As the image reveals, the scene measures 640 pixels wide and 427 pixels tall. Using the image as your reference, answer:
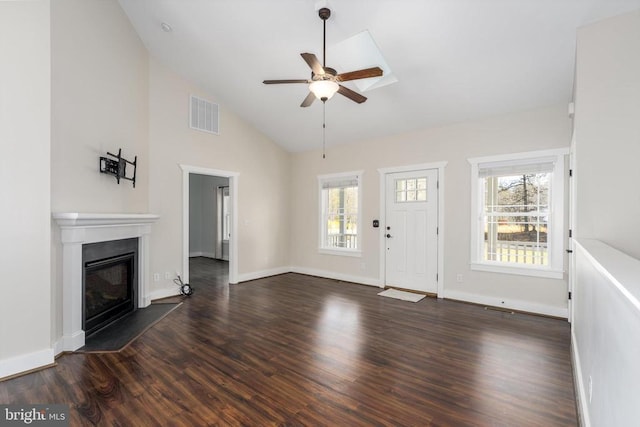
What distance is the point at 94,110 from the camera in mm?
3355

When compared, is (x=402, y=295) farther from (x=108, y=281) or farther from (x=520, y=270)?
(x=108, y=281)

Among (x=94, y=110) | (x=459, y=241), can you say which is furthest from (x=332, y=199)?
(x=94, y=110)

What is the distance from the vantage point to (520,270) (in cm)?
410

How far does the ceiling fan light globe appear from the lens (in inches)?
109

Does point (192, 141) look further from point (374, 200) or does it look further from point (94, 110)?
point (374, 200)

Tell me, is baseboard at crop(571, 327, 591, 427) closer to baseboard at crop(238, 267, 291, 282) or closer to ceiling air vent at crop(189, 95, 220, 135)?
baseboard at crop(238, 267, 291, 282)

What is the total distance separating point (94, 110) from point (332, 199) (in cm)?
419

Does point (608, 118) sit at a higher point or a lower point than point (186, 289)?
higher

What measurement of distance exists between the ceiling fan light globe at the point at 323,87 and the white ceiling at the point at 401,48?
0.97 meters

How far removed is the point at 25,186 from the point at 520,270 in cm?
552

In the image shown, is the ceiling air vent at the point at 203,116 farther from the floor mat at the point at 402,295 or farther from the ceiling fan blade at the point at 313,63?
the floor mat at the point at 402,295

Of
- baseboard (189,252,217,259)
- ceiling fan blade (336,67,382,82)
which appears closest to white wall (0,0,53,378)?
ceiling fan blade (336,67,382,82)

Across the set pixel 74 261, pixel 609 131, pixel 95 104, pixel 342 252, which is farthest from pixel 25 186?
pixel 609 131

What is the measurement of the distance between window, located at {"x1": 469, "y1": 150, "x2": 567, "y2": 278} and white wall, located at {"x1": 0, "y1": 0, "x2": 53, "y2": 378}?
16.5ft
